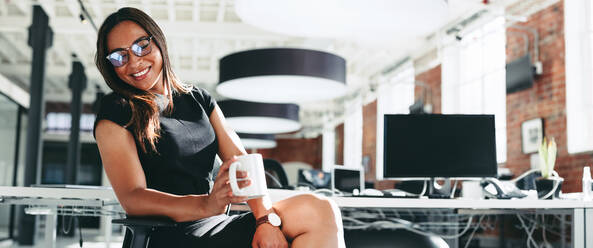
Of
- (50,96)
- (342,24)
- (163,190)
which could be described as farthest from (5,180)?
(163,190)

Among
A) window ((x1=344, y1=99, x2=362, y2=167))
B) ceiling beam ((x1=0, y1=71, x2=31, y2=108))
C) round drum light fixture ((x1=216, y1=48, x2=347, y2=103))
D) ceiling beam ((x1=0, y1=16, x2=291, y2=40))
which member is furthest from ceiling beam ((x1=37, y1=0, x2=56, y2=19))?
window ((x1=344, y1=99, x2=362, y2=167))

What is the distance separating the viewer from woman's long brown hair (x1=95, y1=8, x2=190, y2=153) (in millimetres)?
1728

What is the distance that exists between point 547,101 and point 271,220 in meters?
6.78

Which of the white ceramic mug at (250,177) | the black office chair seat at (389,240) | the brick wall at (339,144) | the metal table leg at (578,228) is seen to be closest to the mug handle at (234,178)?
the white ceramic mug at (250,177)

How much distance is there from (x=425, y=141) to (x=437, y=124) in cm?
12

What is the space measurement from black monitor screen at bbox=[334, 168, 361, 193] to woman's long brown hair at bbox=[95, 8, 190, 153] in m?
2.28

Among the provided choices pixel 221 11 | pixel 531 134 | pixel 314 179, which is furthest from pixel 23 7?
pixel 531 134

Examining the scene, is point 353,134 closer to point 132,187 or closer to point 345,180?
point 345,180

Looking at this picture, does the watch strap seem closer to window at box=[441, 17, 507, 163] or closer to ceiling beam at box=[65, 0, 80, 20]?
window at box=[441, 17, 507, 163]

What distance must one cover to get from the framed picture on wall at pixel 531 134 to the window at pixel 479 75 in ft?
2.17

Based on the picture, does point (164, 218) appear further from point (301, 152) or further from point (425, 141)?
point (301, 152)


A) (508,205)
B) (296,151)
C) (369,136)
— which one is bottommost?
(508,205)

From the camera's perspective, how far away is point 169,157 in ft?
5.90

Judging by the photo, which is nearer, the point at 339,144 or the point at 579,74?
the point at 579,74
